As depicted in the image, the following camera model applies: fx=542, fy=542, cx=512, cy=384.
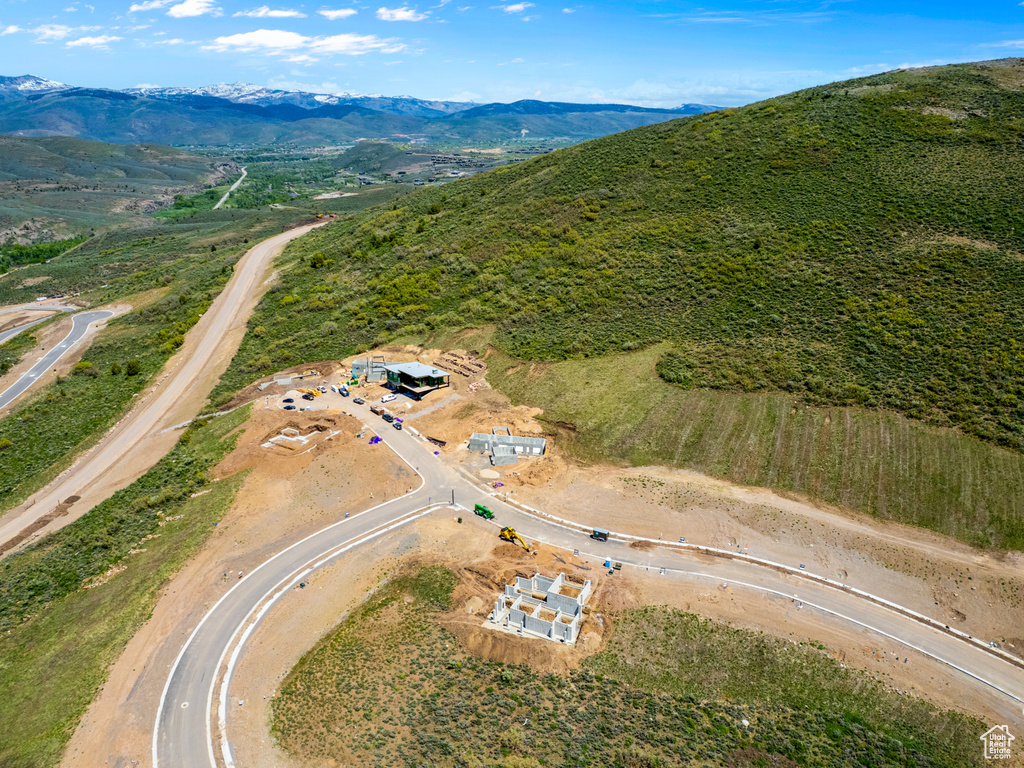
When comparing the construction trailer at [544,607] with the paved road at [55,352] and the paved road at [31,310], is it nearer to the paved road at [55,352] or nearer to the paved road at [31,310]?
the paved road at [55,352]

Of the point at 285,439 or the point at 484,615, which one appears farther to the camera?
the point at 285,439

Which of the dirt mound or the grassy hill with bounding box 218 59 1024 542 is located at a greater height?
the grassy hill with bounding box 218 59 1024 542

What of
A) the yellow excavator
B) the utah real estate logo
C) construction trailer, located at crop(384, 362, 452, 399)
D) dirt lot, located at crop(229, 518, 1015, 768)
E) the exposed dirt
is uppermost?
construction trailer, located at crop(384, 362, 452, 399)

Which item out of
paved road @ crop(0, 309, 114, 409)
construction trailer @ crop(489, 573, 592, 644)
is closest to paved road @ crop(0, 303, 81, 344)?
paved road @ crop(0, 309, 114, 409)

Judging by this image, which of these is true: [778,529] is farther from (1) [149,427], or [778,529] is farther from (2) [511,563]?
(1) [149,427]

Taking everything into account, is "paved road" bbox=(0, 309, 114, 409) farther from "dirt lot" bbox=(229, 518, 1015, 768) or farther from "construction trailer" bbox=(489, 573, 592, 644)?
"construction trailer" bbox=(489, 573, 592, 644)

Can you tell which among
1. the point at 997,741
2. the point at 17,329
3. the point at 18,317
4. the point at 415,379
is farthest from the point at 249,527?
the point at 18,317

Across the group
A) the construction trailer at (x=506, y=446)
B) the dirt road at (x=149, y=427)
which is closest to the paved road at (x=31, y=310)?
the dirt road at (x=149, y=427)
